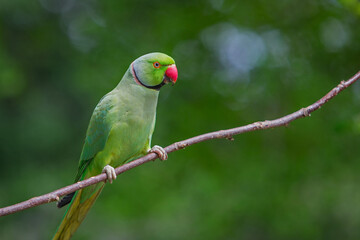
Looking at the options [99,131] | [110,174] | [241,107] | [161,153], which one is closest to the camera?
[110,174]

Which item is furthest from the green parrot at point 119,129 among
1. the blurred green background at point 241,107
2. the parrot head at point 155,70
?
the blurred green background at point 241,107

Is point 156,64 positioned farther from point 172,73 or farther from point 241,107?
point 241,107

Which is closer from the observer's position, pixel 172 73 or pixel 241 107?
pixel 172 73

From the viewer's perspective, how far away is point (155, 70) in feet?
7.52

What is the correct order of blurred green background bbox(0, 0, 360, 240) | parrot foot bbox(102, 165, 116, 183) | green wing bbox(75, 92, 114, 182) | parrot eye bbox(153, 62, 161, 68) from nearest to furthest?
parrot foot bbox(102, 165, 116, 183) → parrot eye bbox(153, 62, 161, 68) → green wing bbox(75, 92, 114, 182) → blurred green background bbox(0, 0, 360, 240)

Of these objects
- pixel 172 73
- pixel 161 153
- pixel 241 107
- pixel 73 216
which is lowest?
pixel 241 107

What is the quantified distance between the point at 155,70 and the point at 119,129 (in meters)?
0.41

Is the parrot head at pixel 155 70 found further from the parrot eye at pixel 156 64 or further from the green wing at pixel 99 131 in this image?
the green wing at pixel 99 131

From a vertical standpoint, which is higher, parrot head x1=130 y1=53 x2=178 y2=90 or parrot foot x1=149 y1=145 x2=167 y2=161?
parrot head x1=130 y1=53 x2=178 y2=90

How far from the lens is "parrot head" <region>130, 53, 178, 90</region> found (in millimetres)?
2270

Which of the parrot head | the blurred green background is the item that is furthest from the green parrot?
the blurred green background

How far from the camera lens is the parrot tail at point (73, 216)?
2.35 m


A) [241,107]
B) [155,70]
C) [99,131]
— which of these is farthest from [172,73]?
[241,107]

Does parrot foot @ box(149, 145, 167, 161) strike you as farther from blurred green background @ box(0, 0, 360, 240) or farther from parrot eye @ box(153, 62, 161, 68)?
blurred green background @ box(0, 0, 360, 240)
